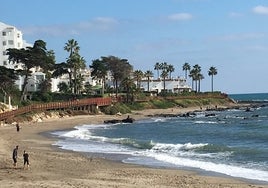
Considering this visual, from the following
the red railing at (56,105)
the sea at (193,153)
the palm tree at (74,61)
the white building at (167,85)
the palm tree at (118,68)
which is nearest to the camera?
the sea at (193,153)

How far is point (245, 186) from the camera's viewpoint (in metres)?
24.1

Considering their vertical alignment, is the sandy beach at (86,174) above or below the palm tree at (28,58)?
below

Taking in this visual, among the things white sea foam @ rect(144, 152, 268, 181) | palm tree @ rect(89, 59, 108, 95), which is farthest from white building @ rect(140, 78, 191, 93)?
white sea foam @ rect(144, 152, 268, 181)

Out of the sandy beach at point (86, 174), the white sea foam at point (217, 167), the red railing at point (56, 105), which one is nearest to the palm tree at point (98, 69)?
the red railing at point (56, 105)

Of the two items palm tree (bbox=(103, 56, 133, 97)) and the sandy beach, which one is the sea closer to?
the sandy beach

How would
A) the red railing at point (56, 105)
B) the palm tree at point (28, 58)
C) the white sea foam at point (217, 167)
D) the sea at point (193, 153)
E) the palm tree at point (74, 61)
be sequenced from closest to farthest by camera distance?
the white sea foam at point (217, 167) → the sea at point (193, 153) → the red railing at point (56, 105) → the palm tree at point (28, 58) → the palm tree at point (74, 61)

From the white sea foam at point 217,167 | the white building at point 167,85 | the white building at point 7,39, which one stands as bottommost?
the white sea foam at point 217,167

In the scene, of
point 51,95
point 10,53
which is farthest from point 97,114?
point 10,53

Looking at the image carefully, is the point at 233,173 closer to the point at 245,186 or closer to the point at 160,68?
the point at 245,186

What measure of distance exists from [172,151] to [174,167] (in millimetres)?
9975

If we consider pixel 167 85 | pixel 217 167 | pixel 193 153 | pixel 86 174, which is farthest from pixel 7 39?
pixel 86 174

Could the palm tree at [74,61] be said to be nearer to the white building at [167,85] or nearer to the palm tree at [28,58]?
the palm tree at [28,58]

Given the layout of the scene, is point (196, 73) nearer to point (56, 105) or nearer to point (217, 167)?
point (56, 105)

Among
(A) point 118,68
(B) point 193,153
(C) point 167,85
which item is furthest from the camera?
(C) point 167,85
